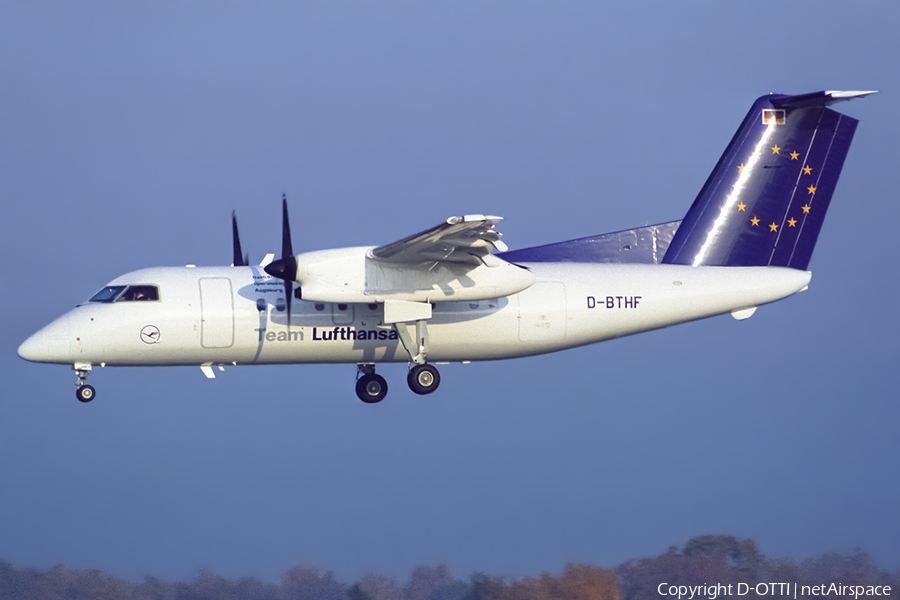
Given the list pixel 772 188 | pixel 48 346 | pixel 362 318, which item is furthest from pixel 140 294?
pixel 772 188

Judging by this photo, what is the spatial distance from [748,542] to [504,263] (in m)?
6.94

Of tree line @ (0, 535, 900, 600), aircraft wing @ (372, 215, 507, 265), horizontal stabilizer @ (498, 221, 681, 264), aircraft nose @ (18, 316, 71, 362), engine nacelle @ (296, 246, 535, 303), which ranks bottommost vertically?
tree line @ (0, 535, 900, 600)

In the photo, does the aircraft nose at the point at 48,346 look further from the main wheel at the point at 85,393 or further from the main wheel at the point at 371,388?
the main wheel at the point at 371,388

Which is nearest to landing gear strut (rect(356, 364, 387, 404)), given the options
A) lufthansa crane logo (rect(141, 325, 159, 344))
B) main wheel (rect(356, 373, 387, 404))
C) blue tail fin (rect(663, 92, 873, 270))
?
main wheel (rect(356, 373, 387, 404))

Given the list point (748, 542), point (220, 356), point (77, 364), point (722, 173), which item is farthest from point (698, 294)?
point (77, 364)

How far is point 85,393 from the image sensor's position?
67.6 ft

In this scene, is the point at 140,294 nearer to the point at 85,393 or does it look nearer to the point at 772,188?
the point at 85,393

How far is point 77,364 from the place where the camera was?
Result: 67.0 feet

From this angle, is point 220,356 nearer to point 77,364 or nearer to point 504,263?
point 77,364

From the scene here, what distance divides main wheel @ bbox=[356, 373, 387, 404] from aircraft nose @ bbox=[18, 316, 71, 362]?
579cm

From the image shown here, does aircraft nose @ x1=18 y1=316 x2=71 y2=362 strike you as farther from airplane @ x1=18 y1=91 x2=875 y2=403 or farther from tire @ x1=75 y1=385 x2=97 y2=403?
tire @ x1=75 y1=385 x2=97 y2=403

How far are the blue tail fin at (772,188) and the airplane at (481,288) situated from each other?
1.1 inches

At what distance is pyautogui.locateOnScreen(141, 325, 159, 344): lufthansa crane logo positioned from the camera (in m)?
20.3

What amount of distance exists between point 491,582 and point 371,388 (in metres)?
5.19
